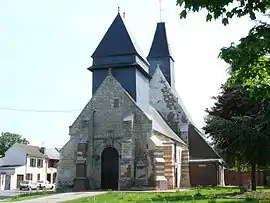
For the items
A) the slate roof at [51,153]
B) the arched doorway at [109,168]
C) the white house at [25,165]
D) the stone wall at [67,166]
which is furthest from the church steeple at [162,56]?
the slate roof at [51,153]

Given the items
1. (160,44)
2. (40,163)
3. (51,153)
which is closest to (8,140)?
(51,153)

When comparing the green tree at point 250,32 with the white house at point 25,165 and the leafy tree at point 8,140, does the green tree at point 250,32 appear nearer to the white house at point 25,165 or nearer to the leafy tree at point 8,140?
the white house at point 25,165

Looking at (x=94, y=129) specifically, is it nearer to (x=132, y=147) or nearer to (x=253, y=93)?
(x=132, y=147)

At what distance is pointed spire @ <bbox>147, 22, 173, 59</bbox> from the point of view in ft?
168

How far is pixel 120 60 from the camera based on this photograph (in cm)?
3488

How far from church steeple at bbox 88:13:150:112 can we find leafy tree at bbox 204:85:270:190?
1004 cm

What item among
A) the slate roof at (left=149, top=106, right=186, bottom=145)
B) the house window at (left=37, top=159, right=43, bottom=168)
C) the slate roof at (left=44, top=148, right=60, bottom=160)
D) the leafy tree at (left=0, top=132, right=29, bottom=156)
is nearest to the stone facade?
the slate roof at (left=149, top=106, right=186, bottom=145)

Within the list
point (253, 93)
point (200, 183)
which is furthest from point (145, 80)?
point (253, 93)

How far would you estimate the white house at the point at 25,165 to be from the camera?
60.8 metres

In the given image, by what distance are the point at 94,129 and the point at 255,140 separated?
14.5 meters

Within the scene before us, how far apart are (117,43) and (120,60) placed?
1619 millimetres

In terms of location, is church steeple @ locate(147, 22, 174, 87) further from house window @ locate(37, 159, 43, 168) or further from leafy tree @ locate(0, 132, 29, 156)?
leafy tree @ locate(0, 132, 29, 156)

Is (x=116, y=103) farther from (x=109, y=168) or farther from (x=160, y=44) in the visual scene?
(x=160, y=44)

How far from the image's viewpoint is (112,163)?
32.2 m
